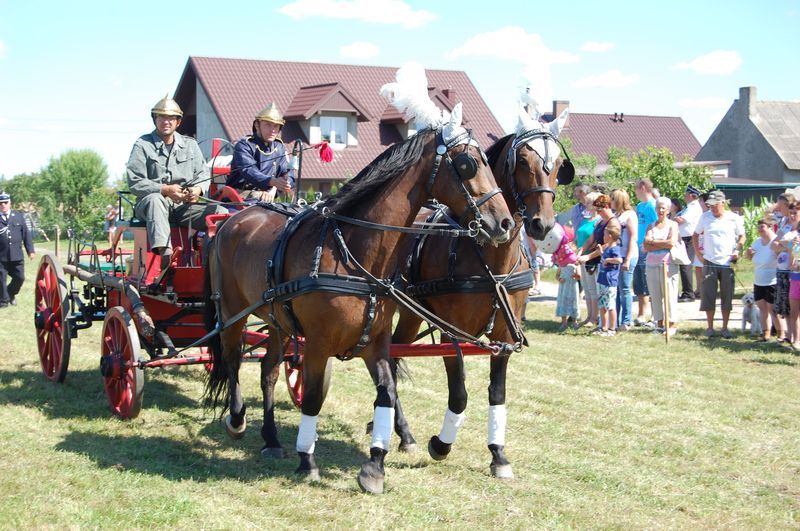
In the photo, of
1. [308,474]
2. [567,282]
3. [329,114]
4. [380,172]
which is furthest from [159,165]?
[329,114]

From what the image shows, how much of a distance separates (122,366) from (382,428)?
2.66 m

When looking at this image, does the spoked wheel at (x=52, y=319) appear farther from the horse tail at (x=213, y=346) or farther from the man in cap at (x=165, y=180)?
the horse tail at (x=213, y=346)

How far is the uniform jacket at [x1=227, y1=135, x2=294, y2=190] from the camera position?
7.32 meters

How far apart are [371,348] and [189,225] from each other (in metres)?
2.62

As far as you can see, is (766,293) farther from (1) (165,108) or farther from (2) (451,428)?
(1) (165,108)

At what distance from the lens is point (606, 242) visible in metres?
11.9

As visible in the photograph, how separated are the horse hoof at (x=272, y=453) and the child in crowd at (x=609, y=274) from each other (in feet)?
22.1

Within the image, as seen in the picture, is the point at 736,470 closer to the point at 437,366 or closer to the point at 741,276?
the point at 437,366

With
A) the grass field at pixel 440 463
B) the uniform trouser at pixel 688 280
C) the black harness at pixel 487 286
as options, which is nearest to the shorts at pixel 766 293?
the grass field at pixel 440 463

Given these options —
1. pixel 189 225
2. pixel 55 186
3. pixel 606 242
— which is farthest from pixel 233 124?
pixel 189 225

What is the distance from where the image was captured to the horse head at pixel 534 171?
18.6ft

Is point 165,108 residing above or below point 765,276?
above

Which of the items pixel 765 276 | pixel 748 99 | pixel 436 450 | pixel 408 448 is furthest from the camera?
pixel 748 99

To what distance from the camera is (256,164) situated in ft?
24.6
